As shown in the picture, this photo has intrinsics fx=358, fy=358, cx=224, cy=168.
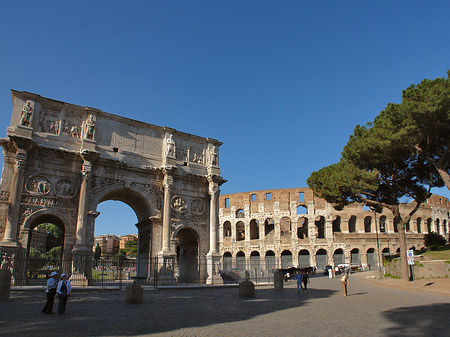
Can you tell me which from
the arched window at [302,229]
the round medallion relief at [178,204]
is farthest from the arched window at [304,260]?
the round medallion relief at [178,204]

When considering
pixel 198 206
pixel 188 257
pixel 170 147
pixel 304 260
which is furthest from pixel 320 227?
pixel 170 147

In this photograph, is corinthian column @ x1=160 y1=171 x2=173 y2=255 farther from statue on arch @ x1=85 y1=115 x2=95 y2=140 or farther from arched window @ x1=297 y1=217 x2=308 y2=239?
arched window @ x1=297 y1=217 x2=308 y2=239

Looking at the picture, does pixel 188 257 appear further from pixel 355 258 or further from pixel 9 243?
pixel 355 258

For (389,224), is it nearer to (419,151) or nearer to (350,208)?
(350,208)

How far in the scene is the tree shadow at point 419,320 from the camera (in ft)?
20.9

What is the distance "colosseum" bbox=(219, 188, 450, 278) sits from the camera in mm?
42938

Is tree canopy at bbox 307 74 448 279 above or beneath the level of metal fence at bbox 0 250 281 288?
above

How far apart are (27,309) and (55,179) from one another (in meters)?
9.61

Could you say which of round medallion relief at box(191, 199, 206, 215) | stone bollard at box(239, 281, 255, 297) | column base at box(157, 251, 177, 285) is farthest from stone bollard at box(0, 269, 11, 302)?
round medallion relief at box(191, 199, 206, 215)

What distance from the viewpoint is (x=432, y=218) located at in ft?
158

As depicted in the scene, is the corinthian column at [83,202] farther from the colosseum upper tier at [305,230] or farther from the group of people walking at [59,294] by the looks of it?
the colosseum upper tier at [305,230]

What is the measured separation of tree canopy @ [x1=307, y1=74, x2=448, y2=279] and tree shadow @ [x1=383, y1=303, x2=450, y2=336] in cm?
1149

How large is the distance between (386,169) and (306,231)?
2386 centimetres

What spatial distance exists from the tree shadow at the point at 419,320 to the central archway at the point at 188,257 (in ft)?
44.4
